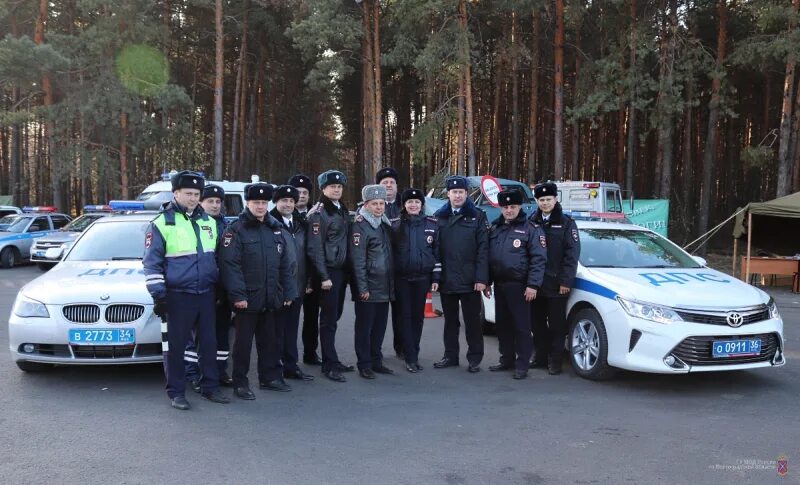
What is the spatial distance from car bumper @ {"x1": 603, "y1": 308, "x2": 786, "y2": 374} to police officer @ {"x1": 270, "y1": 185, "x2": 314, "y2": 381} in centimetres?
305

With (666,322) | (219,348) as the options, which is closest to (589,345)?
(666,322)

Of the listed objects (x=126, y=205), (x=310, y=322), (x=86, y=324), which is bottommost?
(x=310, y=322)

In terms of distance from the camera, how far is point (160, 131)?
2714 cm

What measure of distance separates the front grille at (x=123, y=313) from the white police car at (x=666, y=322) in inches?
170

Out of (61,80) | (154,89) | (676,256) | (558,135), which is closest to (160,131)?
(154,89)

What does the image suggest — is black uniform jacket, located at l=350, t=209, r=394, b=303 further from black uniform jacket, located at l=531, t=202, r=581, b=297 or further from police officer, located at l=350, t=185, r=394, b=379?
black uniform jacket, located at l=531, t=202, r=581, b=297

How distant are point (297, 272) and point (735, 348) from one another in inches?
161

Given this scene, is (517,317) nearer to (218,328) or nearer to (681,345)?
(681,345)

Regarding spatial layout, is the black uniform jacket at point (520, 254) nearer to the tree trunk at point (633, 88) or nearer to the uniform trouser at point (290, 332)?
the uniform trouser at point (290, 332)

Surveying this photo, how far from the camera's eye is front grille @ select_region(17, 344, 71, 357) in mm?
5535

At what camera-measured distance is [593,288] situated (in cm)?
617

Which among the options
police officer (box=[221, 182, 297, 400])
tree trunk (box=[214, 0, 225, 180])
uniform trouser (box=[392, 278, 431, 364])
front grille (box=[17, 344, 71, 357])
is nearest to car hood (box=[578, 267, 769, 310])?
uniform trouser (box=[392, 278, 431, 364])

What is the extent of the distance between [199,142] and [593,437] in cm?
3170

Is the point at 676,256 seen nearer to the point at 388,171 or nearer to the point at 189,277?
the point at 388,171
